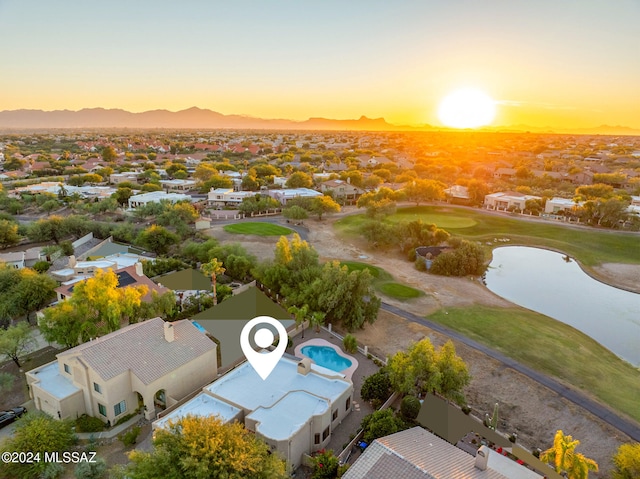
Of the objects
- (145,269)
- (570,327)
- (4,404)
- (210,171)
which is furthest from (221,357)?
(210,171)

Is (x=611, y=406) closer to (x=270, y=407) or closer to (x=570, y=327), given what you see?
(x=570, y=327)

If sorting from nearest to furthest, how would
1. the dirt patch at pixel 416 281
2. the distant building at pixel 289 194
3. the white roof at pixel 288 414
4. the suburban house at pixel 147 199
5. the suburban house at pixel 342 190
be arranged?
the white roof at pixel 288 414
the dirt patch at pixel 416 281
the suburban house at pixel 147 199
the distant building at pixel 289 194
the suburban house at pixel 342 190

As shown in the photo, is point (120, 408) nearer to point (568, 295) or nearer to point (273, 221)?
point (568, 295)

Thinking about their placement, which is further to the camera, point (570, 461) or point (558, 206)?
point (558, 206)

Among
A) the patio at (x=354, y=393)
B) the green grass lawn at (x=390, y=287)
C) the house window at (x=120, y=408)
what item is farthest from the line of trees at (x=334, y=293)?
the house window at (x=120, y=408)

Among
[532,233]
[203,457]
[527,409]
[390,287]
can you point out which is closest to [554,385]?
[527,409]

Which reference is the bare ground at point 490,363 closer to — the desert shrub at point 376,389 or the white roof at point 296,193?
the desert shrub at point 376,389

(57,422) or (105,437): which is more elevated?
(57,422)
